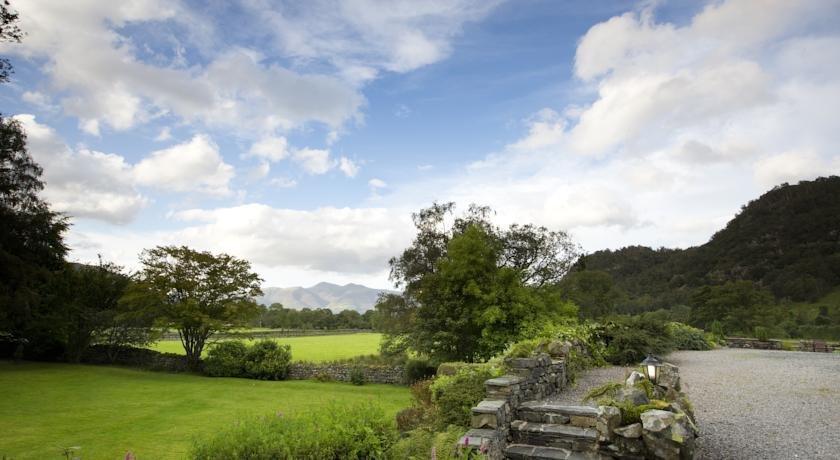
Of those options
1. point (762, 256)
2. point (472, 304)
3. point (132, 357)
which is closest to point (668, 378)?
point (472, 304)

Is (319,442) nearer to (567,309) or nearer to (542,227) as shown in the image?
(567,309)

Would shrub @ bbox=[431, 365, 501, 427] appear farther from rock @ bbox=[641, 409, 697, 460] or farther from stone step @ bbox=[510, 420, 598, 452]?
rock @ bbox=[641, 409, 697, 460]

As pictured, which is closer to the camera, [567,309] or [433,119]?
[433,119]

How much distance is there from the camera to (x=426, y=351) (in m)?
19.7

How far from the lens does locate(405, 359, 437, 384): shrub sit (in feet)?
72.1

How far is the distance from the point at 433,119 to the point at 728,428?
13.7 m

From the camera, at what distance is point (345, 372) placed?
77.8ft

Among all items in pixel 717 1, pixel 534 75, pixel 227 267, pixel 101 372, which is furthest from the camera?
pixel 227 267

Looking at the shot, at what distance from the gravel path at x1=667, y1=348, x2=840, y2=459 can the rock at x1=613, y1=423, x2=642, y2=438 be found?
1.22 meters

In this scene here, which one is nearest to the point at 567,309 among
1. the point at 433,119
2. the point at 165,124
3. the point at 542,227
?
the point at 542,227

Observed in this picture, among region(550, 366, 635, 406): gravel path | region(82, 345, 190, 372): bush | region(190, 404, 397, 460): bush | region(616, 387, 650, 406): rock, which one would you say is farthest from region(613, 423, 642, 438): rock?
region(82, 345, 190, 372): bush

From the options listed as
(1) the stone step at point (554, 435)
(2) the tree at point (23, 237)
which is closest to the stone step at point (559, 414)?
(1) the stone step at point (554, 435)

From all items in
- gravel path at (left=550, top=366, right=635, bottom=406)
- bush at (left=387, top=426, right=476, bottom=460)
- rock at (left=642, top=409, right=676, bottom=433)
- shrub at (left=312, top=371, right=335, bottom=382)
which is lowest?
shrub at (left=312, top=371, right=335, bottom=382)

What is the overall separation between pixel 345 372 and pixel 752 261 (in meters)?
62.6
